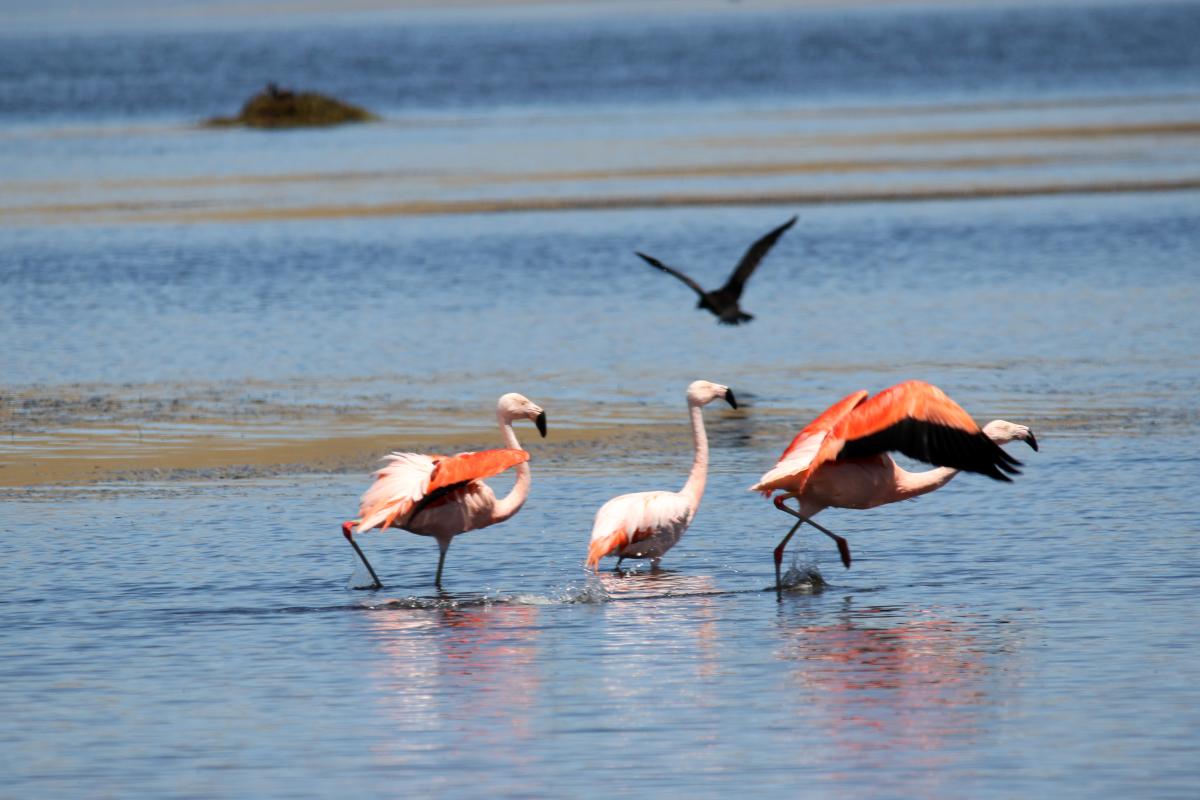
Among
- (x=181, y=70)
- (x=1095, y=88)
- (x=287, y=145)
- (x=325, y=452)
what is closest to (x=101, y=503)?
(x=325, y=452)

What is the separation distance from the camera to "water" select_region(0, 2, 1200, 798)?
845 centimetres

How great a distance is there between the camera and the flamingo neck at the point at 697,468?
1182 centimetres

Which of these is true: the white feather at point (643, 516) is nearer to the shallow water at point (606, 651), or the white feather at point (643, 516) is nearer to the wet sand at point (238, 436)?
the shallow water at point (606, 651)

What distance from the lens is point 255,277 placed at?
87.0 ft

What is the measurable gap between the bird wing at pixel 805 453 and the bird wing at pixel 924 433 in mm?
196

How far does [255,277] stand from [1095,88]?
43.4 meters

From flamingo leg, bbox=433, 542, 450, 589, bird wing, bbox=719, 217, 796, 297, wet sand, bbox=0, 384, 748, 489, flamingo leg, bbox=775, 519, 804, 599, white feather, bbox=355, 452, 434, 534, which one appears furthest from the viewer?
bird wing, bbox=719, 217, 796, 297

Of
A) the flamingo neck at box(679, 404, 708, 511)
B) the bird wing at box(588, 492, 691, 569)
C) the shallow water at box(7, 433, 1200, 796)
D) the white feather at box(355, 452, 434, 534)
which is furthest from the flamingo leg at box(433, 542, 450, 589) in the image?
the flamingo neck at box(679, 404, 708, 511)

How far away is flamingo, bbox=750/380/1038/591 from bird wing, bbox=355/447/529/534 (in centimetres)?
144

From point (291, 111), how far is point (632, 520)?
46443mm

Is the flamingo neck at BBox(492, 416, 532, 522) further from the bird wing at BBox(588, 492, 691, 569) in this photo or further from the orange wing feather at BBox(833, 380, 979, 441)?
the orange wing feather at BBox(833, 380, 979, 441)

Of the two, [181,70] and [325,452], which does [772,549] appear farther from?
[181,70]

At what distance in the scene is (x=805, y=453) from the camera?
11.4 metres

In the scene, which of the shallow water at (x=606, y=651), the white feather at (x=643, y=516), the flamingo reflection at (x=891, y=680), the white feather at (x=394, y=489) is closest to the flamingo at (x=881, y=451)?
the shallow water at (x=606, y=651)
